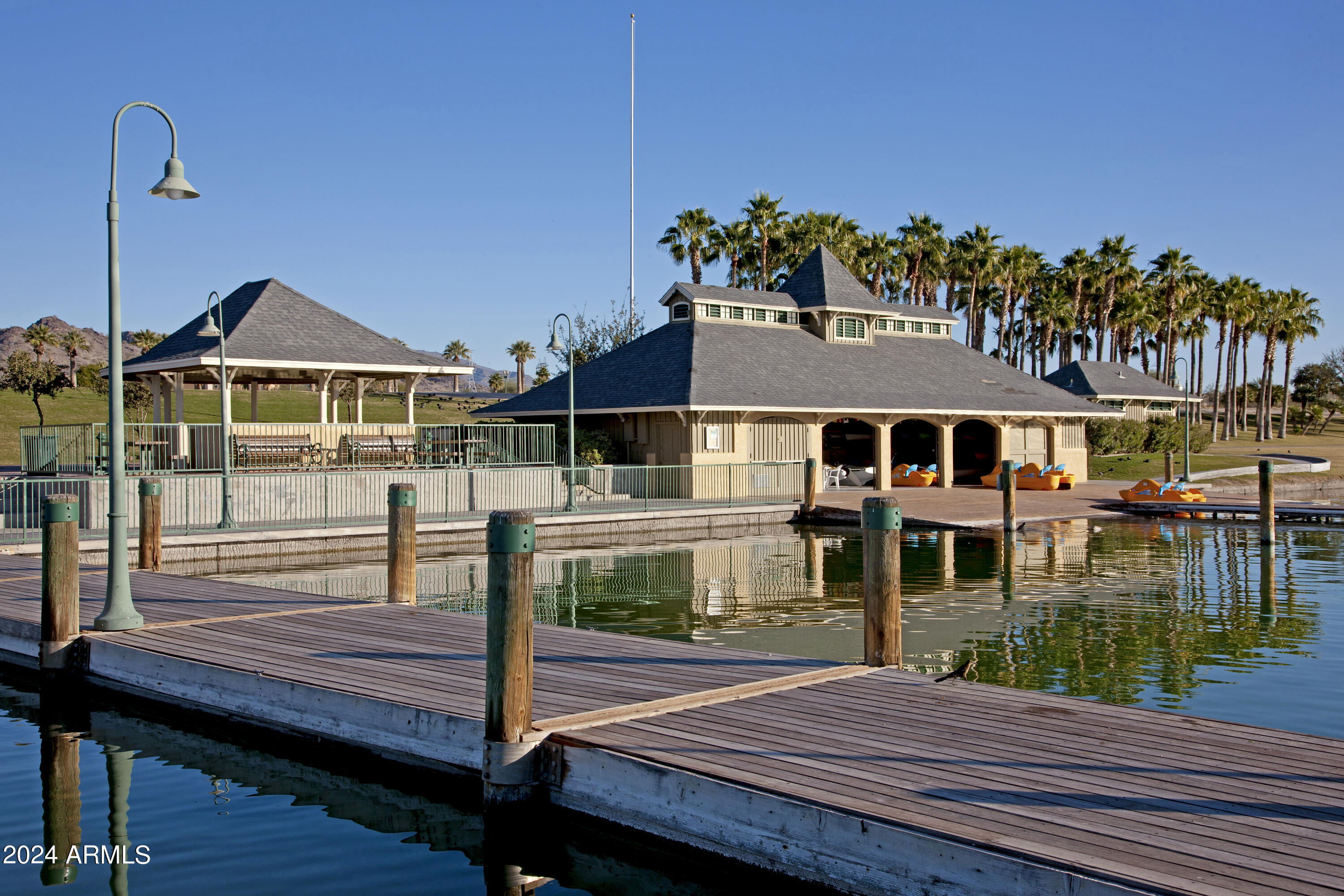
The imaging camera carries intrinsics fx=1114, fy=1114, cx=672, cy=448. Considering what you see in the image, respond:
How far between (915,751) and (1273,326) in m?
92.1

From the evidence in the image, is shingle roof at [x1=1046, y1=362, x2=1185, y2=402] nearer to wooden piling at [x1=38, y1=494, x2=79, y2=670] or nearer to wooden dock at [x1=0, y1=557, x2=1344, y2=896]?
wooden dock at [x1=0, y1=557, x2=1344, y2=896]

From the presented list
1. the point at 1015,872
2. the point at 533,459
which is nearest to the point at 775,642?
the point at 1015,872

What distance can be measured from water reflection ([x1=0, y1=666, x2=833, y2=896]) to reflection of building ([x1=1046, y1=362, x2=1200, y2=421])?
58427 mm

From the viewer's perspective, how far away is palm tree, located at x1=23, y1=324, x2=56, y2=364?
3756 inches

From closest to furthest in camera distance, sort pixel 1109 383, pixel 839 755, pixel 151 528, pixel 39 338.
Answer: pixel 839 755 → pixel 151 528 → pixel 1109 383 → pixel 39 338

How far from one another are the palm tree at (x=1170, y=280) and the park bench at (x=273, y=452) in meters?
62.1

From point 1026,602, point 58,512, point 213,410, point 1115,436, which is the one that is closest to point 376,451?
point 1026,602

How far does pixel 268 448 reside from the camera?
93.0 feet

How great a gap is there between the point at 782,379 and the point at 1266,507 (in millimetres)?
16612

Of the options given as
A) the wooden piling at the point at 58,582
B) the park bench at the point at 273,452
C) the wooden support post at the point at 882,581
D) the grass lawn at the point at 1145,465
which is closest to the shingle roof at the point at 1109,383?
the grass lawn at the point at 1145,465

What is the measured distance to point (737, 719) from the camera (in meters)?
7.52

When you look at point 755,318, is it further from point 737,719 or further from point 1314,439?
point 1314,439

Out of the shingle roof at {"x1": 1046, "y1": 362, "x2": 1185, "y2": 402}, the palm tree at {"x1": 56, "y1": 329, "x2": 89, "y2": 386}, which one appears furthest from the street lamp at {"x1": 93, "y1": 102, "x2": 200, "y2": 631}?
the palm tree at {"x1": 56, "y1": 329, "x2": 89, "y2": 386}

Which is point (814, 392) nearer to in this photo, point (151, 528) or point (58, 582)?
point (151, 528)
